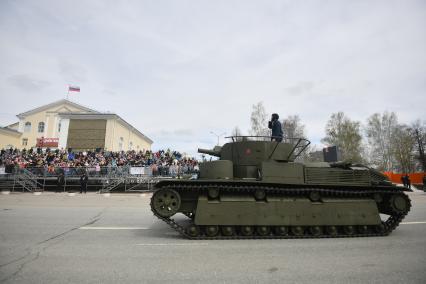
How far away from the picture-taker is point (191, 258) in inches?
192

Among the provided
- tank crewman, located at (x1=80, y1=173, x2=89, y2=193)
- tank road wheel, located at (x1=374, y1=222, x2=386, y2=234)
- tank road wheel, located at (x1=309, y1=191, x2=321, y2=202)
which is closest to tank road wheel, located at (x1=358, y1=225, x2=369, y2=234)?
tank road wheel, located at (x1=374, y1=222, x2=386, y2=234)

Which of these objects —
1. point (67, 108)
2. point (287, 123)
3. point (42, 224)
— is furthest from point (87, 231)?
point (287, 123)

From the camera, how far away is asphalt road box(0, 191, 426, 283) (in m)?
3.95

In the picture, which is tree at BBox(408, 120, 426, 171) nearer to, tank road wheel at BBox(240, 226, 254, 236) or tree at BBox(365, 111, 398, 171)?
tree at BBox(365, 111, 398, 171)

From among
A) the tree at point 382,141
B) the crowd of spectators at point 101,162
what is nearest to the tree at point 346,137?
the tree at point 382,141

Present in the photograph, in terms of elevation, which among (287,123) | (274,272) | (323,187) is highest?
(287,123)

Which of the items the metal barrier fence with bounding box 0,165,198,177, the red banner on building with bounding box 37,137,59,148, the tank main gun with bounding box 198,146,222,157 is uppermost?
the red banner on building with bounding box 37,137,59,148

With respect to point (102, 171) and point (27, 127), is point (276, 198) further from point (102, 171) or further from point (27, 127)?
point (27, 127)

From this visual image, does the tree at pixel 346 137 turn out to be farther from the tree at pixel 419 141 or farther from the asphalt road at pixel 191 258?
the asphalt road at pixel 191 258

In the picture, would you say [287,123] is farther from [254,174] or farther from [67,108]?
[254,174]

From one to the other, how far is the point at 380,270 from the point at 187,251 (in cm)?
356

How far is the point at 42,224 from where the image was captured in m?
8.16

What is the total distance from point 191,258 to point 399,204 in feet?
20.2

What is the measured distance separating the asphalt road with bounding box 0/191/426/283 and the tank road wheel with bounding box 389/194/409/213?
2.33 ft
